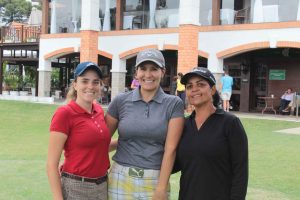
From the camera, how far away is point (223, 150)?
9.75 feet

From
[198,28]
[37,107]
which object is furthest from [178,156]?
[37,107]

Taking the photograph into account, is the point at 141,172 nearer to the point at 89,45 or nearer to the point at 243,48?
the point at 243,48

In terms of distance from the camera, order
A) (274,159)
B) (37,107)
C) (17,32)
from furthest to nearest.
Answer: (17,32) → (37,107) → (274,159)

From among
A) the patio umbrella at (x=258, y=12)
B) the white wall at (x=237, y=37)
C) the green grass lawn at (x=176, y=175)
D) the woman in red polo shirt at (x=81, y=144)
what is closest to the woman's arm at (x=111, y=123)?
the woman in red polo shirt at (x=81, y=144)

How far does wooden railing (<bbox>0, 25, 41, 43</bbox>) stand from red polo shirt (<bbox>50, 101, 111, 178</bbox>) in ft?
83.1

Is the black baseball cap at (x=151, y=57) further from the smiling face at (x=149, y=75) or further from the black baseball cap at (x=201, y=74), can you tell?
the black baseball cap at (x=201, y=74)

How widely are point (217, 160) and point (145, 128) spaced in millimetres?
524

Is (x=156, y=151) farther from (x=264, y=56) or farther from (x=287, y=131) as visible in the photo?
(x=264, y=56)

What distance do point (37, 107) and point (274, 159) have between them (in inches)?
526

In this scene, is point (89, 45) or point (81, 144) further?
point (89, 45)

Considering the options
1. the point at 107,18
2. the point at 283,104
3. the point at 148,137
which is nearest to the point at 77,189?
the point at 148,137

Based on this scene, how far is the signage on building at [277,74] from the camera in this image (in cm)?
2088

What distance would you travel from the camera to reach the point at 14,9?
64.4 meters

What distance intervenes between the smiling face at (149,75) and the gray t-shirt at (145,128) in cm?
8
